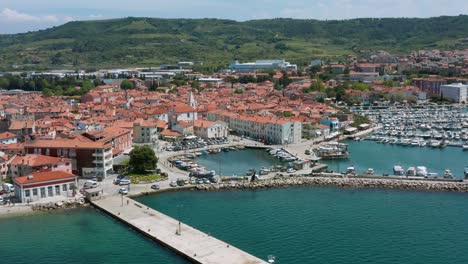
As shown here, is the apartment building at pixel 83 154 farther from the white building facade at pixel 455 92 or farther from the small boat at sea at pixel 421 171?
the white building facade at pixel 455 92

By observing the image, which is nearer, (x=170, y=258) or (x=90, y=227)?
(x=170, y=258)

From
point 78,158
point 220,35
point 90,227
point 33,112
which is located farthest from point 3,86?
point 220,35

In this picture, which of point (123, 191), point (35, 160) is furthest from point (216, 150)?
point (35, 160)

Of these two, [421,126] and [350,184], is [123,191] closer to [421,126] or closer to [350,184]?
[350,184]

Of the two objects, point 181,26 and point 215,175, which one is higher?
point 181,26

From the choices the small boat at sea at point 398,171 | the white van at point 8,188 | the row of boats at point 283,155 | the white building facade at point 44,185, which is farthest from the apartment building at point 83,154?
the small boat at sea at point 398,171

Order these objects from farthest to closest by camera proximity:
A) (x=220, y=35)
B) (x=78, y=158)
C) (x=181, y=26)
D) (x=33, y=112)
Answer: (x=181, y=26)
(x=220, y=35)
(x=33, y=112)
(x=78, y=158)

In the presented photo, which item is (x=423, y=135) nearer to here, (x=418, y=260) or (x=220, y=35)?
(x=418, y=260)
